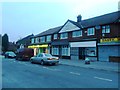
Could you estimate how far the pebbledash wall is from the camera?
32156 mm

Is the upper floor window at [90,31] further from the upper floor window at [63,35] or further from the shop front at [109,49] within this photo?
the upper floor window at [63,35]

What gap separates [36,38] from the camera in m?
60.0

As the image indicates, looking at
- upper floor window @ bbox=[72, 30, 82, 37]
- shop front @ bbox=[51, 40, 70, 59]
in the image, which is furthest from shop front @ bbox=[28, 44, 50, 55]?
upper floor window @ bbox=[72, 30, 82, 37]

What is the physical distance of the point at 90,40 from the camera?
118 ft

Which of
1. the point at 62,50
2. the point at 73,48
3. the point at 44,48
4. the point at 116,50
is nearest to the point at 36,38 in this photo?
the point at 44,48

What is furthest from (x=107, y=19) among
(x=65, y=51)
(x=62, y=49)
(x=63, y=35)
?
(x=62, y=49)

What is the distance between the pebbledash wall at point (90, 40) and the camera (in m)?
32.2

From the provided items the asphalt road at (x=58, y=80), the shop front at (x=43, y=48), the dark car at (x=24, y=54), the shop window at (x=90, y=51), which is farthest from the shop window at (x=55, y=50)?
the asphalt road at (x=58, y=80)

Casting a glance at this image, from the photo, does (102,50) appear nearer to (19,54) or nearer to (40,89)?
(19,54)

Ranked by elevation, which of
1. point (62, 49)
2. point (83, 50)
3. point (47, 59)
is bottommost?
point (47, 59)

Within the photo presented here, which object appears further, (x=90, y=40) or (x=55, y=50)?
(x=55, y=50)

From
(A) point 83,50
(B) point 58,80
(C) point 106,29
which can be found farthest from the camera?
(A) point 83,50

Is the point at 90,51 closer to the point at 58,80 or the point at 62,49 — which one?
the point at 62,49

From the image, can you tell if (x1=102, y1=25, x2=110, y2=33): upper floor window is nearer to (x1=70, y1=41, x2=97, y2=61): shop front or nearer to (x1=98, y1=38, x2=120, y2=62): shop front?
(x1=98, y1=38, x2=120, y2=62): shop front
